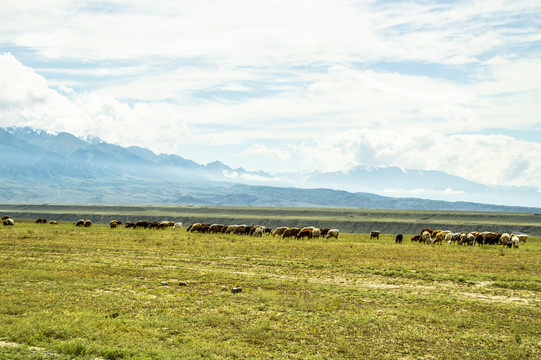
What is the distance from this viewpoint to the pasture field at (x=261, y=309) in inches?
508

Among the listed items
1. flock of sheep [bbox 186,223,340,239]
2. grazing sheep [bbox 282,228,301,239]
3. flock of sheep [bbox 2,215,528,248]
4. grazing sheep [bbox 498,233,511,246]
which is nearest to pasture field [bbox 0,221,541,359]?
grazing sheep [bbox 498,233,511,246]

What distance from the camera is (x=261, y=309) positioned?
17.3 meters

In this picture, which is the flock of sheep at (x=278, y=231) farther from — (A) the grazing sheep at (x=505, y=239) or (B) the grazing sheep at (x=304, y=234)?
(A) the grazing sheep at (x=505, y=239)

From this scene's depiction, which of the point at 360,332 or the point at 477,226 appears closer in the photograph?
the point at 360,332

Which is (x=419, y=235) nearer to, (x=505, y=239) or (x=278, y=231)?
(x=505, y=239)

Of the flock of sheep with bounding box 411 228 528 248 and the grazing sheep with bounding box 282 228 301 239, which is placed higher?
the flock of sheep with bounding box 411 228 528 248

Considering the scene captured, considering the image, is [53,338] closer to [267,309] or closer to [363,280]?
[267,309]

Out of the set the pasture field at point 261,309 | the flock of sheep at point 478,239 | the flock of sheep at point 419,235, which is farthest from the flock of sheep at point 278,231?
the pasture field at point 261,309

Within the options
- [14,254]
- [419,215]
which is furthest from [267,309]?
[419,215]

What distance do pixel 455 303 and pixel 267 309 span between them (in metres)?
8.16

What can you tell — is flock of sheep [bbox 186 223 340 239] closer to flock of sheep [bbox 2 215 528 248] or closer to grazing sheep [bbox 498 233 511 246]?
flock of sheep [bbox 2 215 528 248]

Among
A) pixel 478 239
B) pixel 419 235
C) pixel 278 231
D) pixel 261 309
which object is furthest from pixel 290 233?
pixel 261 309

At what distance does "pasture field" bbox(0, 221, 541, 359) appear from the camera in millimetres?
12914

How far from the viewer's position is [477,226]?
128375 millimetres
